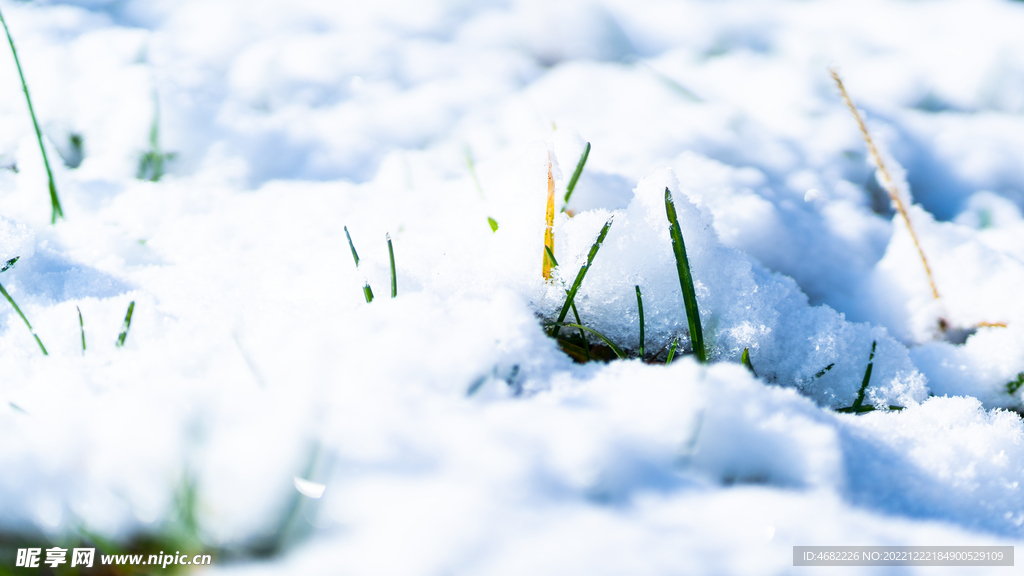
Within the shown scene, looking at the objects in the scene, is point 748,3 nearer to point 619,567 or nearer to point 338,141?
point 338,141

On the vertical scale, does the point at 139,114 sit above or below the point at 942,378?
above

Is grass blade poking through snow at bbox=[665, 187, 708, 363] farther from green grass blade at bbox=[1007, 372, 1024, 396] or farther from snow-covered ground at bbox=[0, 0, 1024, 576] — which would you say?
green grass blade at bbox=[1007, 372, 1024, 396]

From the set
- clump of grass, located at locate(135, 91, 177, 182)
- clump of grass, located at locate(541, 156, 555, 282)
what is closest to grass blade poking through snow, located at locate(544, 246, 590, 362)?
clump of grass, located at locate(541, 156, 555, 282)

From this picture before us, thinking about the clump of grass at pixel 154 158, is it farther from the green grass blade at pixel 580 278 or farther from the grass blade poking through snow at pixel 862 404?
the grass blade poking through snow at pixel 862 404

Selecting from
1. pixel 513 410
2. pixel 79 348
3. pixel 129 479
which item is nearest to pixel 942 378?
pixel 513 410

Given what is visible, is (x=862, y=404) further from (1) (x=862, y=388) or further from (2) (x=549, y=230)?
(2) (x=549, y=230)
